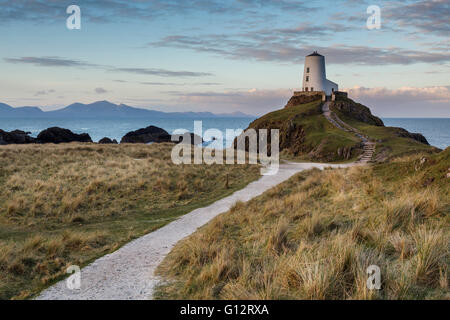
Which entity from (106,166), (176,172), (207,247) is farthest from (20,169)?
(207,247)

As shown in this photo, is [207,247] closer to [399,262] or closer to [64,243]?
[399,262]

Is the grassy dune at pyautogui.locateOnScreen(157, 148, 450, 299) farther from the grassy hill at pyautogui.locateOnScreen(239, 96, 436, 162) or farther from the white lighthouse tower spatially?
the white lighthouse tower

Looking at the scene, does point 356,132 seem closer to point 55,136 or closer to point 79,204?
point 79,204

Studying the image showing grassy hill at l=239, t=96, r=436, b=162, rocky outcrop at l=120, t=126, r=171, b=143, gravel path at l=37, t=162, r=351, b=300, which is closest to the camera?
gravel path at l=37, t=162, r=351, b=300

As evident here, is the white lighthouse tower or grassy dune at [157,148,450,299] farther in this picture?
the white lighthouse tower

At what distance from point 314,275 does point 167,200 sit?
617 inches

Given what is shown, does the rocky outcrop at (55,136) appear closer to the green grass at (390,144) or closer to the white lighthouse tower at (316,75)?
the white lighthouse tower at (316,75)

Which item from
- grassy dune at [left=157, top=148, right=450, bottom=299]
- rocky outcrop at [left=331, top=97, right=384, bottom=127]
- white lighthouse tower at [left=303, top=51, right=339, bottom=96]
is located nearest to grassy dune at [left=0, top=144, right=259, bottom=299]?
grassy dune at [left=157, top=148, right=450, bottom=299]

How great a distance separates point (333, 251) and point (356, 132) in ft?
153

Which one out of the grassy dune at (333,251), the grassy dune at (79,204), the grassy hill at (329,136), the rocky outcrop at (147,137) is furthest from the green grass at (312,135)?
the grassy dune at (333,251)

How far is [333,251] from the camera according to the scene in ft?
20.3

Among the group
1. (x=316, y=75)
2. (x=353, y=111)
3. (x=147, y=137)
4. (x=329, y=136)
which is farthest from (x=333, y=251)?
(x=147, y=137)

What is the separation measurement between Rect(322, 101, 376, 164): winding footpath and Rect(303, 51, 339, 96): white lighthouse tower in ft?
33.5

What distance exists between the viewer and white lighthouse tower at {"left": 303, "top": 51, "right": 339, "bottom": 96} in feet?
250
